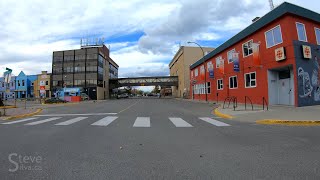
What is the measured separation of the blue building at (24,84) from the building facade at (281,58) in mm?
78112

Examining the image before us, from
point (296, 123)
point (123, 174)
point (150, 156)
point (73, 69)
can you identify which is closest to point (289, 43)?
point (296, 123)

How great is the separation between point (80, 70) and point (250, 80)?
63.7 metres

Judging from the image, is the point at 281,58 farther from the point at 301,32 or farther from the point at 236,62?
the point at 236,62

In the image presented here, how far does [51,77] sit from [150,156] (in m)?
85.0

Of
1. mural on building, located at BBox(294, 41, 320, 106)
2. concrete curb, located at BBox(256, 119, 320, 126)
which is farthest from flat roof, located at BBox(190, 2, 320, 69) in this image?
concrete curb, located at BBox(256, 119, 320, 126)

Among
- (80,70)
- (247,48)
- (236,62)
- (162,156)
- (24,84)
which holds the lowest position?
(162,156)

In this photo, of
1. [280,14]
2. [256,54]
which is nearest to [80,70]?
[256,54]

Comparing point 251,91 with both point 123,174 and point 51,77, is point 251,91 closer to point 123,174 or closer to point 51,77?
point 123,174

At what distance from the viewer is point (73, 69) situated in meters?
80.4

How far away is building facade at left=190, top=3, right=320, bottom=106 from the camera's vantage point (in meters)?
19.6

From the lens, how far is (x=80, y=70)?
79.9m

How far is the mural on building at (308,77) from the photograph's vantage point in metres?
19.4

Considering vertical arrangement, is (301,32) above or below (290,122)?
above

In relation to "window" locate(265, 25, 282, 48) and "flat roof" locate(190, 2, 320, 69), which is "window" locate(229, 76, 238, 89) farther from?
"window" locate(265, 25, 282, 48)
